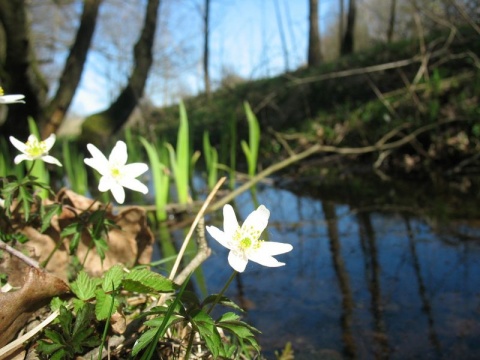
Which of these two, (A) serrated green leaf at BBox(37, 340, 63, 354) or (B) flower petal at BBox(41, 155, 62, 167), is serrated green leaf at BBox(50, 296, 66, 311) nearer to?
(A) serrated green leaf at BBox(37, 340, 63, 354)

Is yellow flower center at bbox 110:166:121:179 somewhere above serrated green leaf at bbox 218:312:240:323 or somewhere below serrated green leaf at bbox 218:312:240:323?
above

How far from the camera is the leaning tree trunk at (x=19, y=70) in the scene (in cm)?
397

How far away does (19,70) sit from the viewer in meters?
4.30

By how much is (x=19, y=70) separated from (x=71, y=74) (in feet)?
2.34

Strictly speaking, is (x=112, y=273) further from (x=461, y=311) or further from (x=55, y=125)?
(x=55, y=125)

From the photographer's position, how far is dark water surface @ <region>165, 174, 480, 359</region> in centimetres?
102

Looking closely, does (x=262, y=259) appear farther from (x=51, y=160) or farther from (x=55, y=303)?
(x=51, y=160)

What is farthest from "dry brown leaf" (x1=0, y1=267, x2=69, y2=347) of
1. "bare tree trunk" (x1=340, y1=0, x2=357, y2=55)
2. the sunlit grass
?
"bare tree trunk" (x1=340, y1=0, x2=357, y2=55)

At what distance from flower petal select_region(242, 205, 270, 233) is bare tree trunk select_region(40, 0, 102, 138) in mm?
4571

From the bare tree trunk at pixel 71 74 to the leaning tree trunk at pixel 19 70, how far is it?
0.49ft

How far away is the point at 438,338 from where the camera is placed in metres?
1.01

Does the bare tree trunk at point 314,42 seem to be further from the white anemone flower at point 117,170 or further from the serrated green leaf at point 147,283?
the serrated green leaf at point 147,283

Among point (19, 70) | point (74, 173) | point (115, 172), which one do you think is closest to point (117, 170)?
point (115, 172)

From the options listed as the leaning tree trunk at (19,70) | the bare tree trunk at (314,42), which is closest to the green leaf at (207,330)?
the leaning tree trunk at (19,70)
